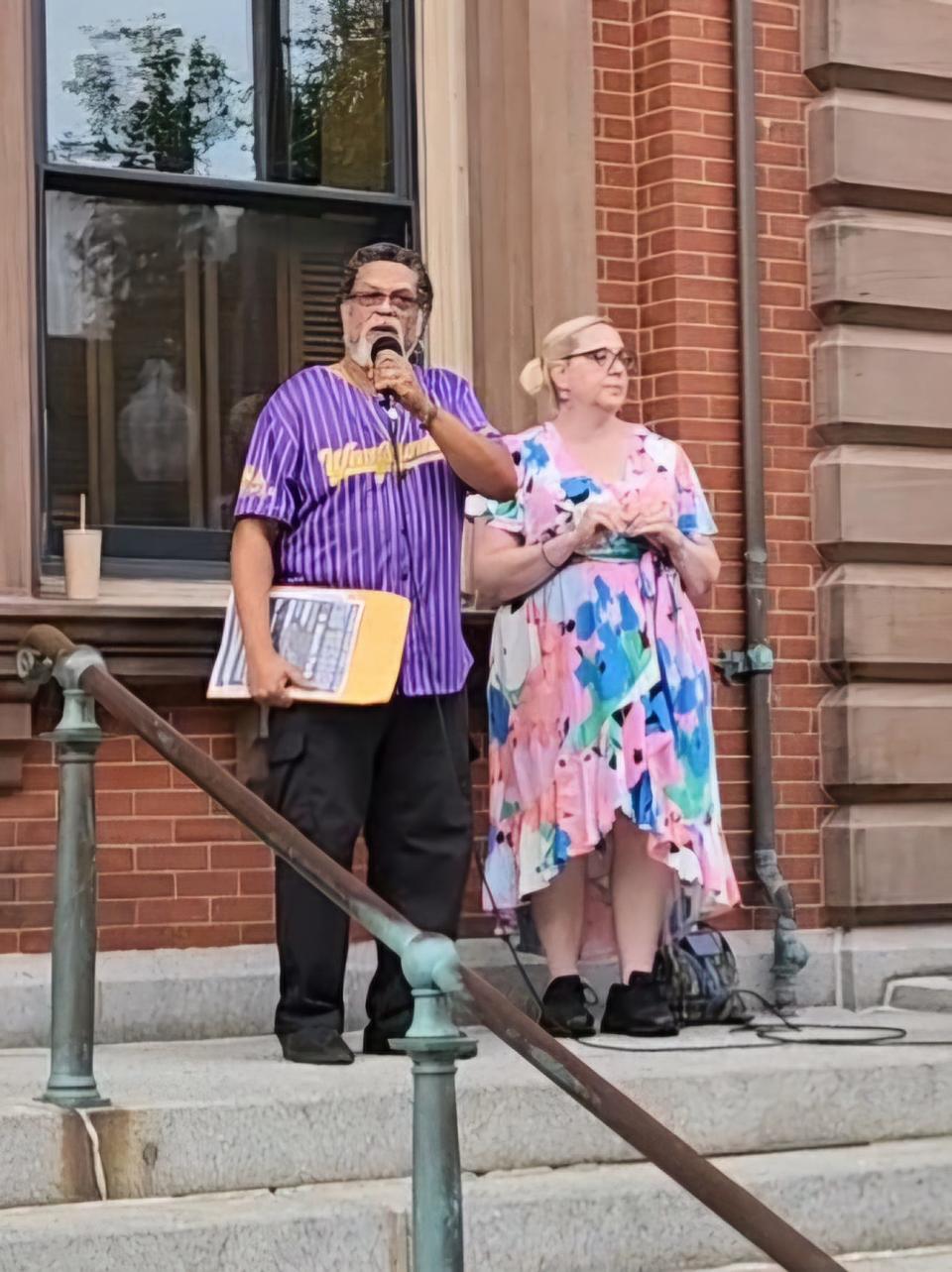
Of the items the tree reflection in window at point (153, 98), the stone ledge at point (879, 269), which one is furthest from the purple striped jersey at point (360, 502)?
the stone ledge at point (879, 269)

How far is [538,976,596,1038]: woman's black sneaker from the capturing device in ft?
20.9

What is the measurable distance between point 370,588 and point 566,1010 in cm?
130

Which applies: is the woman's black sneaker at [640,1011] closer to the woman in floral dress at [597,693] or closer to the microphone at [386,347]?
the woman in floral dress at [597,693]

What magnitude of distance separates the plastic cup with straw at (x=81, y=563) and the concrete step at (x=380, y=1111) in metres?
1.24

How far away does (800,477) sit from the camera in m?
7.68

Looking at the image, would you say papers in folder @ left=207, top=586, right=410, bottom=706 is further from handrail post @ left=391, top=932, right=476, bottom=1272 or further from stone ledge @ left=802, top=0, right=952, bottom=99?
stone ledge @ left=802, top=0, right=952, bottom=99

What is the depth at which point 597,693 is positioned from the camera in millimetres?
6508

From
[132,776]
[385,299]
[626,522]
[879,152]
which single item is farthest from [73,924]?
[879,152]

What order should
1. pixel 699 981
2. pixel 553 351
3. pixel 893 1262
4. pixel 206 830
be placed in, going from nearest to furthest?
pixel 893 1262, pixel 553 351, pixel 206 830, pixel 699 981

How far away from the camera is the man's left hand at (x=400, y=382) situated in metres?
5.63

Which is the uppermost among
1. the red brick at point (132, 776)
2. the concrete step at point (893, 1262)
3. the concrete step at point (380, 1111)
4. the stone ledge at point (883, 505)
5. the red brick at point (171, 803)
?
the stone ledge at point (883, 505)

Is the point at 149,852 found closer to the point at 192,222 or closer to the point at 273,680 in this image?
the point at 273,680

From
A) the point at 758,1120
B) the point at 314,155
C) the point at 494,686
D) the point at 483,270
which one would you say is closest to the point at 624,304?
the point at 483,270

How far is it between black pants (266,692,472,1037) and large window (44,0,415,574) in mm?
1291
